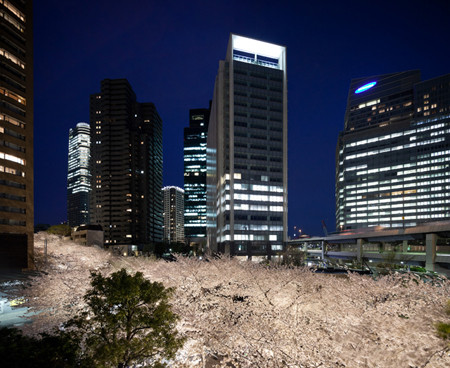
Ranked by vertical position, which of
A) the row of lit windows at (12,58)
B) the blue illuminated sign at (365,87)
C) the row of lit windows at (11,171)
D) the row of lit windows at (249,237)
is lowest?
the row of lit windows at (249,237)

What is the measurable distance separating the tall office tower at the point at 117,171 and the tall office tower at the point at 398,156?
122 metres

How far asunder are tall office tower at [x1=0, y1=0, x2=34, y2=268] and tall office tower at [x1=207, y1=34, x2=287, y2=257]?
192 ft

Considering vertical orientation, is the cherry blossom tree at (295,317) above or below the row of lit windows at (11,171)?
below

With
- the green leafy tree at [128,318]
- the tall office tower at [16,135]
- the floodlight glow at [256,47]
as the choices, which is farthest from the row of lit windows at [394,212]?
the green leafy tree at [128,318]

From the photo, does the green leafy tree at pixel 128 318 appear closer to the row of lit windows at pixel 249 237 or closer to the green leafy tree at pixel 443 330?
the green leafy tree at pixel 443 330

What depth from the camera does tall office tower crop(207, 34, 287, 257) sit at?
93.9 m

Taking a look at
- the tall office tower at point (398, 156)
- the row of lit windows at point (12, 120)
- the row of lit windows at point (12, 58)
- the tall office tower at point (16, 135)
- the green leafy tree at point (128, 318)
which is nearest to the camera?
the green leafy tree at point (128, 318)

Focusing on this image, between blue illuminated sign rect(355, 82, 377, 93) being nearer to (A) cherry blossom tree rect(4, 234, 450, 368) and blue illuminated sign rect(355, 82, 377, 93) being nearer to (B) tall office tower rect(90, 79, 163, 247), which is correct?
(B) tall office tower rect(90, 79, 163, 247)

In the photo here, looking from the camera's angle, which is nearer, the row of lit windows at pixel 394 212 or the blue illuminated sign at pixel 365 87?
the row of lit windows at pixel 394 212

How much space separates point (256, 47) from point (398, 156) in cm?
9780

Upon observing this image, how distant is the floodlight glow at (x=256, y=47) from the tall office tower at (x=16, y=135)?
70416 millimetres

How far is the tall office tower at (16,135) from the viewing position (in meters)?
45.7

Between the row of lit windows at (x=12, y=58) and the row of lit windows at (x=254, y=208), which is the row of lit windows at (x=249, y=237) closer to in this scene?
the row of lit windows at (x=254, y=208)

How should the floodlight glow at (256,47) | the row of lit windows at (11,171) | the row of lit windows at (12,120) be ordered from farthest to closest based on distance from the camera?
the floodlight glow at (256,47) < the row of lit windows at (12,120) < the row of lit windows at (11,171)
